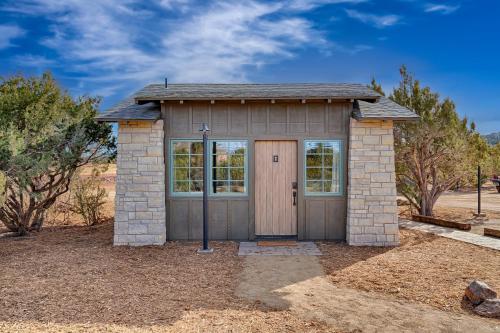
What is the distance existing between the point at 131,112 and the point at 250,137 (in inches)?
100

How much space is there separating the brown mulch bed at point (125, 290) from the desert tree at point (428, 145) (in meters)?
6.03

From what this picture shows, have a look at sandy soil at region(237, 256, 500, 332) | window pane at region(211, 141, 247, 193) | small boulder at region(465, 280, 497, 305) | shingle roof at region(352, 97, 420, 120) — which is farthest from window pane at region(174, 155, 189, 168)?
small boulder at region(465, 280, 497, 305)

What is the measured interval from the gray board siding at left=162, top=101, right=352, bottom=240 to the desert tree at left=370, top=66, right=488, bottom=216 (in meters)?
3.58

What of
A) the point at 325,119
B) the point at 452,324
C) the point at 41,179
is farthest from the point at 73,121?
the point at 452,324

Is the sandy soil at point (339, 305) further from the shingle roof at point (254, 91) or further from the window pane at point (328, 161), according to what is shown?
the shingle roof at point (254, 91)

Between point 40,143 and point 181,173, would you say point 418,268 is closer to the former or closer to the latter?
point 181,173

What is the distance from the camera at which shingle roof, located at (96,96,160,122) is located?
22.1ft

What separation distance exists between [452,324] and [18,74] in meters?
9.74

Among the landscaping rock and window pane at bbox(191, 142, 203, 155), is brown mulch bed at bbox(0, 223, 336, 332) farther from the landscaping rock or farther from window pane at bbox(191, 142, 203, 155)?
window pane at bbox(191, 142, 203, 155)

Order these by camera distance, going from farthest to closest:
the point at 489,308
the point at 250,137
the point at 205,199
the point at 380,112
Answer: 1. the point at 250,137
2. the point at 380,112
3. the point at 205,199
4. the point at 489,308

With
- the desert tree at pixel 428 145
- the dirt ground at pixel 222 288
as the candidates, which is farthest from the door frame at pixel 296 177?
the desert tree at pixel 428 145

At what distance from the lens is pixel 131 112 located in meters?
7.03

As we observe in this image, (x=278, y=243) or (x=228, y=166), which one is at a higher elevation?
(x=228, y=166)

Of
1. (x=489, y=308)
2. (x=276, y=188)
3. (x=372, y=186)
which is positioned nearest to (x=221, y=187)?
→ (x=276, y=188)
